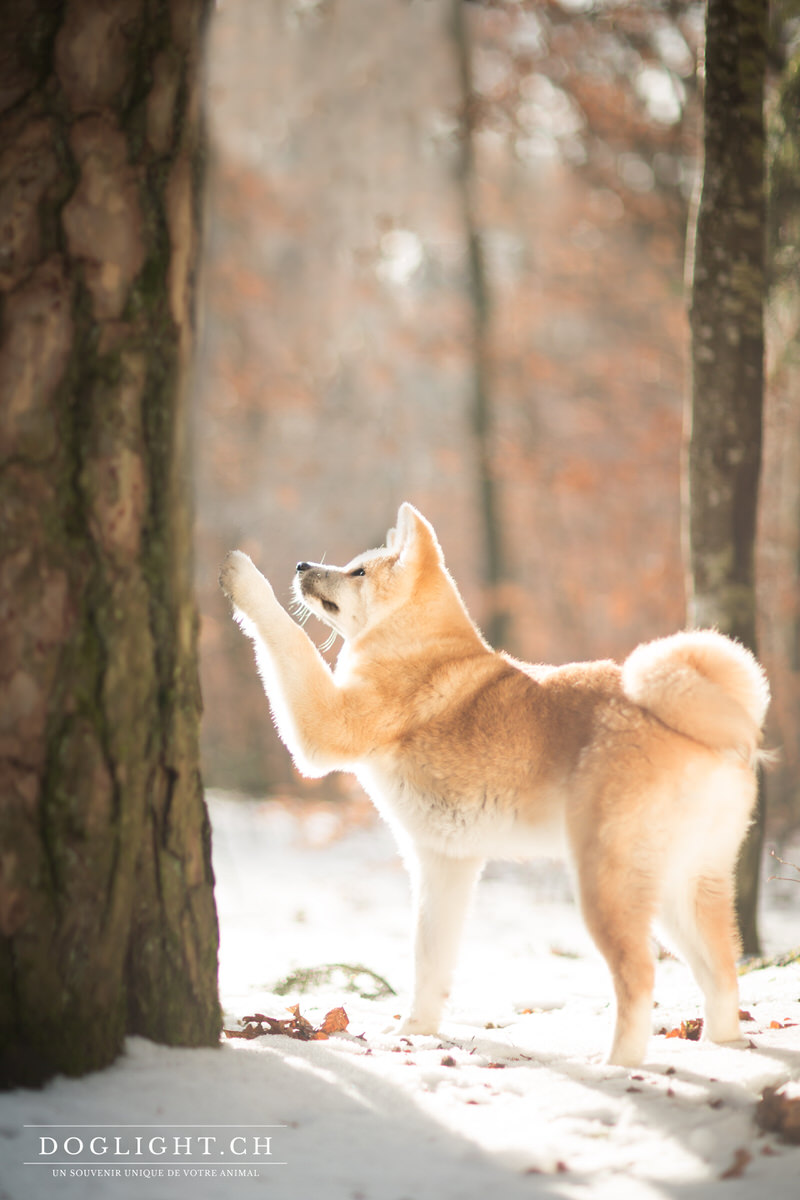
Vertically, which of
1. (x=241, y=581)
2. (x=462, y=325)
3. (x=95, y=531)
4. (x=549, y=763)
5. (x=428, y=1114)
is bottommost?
(x=428, y=1114)

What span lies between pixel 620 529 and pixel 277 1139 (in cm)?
1141

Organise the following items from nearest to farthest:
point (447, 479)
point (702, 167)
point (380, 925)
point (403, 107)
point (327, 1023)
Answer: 1. point (327, 1023)
2. point (702, 167)
3. point (380, 925)
4. point (403, 107)
5. point (447, 479)

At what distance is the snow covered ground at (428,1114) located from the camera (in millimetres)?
2084

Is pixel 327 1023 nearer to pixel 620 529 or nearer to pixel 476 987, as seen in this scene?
pixel 476 987

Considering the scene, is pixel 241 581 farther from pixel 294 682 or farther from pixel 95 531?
pixel 95 531

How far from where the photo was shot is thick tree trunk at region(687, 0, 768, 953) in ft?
15.6

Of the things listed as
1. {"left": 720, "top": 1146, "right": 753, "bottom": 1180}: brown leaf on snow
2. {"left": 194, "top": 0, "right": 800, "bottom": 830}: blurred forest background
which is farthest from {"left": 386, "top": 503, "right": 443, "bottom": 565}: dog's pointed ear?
{"left": 194, "top": 0, "right": 800, "bottom": 830}: blurred forest background

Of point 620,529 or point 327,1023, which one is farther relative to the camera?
point 620,529

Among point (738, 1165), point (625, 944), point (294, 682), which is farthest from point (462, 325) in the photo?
point (738, 1165)

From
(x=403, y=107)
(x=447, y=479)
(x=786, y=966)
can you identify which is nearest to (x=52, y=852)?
(x=786, y=966)

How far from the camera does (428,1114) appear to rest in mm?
2430

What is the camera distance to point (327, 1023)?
3.39m

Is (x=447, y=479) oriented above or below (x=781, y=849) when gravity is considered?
above

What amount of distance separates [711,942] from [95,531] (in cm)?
245
